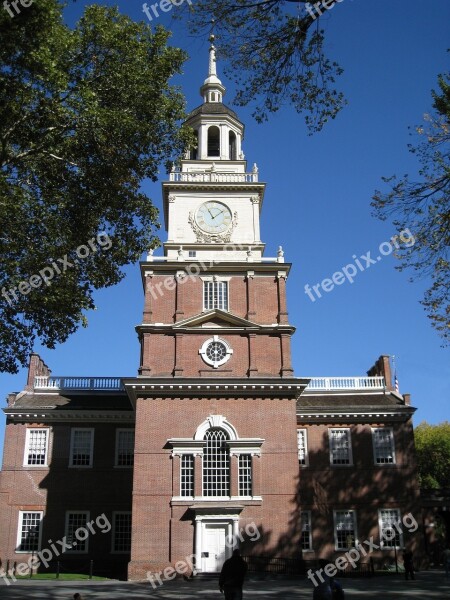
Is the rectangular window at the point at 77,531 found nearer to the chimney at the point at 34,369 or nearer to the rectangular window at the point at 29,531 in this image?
the rectangular window at the point at 29,531

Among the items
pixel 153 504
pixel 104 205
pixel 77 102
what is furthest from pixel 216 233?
pixel 77 102

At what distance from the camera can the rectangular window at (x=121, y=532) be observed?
34031mm

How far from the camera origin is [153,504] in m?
28.4

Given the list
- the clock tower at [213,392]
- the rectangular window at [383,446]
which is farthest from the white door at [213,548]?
the rectangular window at [383,446]

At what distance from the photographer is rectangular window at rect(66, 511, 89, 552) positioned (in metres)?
33.9

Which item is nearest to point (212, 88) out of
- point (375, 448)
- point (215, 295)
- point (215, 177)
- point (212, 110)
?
point (212, 110)

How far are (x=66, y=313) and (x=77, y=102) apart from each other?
19.5 feet

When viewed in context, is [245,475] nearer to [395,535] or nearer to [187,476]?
[187,476]

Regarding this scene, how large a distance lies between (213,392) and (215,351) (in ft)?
7.16

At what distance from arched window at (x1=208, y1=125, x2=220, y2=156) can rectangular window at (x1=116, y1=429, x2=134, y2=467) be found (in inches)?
648

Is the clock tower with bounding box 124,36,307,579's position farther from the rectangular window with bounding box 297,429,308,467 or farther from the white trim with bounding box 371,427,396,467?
the white trim with bounding box 371,427,396,467

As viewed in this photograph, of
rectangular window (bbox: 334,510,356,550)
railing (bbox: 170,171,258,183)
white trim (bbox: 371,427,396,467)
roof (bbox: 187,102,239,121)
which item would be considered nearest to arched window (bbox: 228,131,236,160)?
roof (bbox: 187,102,239,121)

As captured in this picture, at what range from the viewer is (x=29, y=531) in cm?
3419

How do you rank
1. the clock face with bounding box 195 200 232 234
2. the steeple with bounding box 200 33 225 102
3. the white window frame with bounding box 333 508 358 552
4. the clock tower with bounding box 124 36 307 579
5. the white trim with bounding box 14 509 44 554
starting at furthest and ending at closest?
the steeple with bounding box 200 33 225 102 < the clock face with bounding box 195 200 232 234 < the white window frame with bounding box 333 508 358 552 < the white trim with bounding box 14 509 44 554 < the clock tower with bounding box 124 36 307 579
